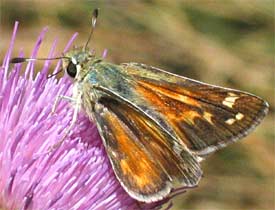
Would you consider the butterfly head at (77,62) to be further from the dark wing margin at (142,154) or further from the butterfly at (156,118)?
the dark wing margin at (142,154)

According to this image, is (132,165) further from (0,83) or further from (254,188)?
(254,188)

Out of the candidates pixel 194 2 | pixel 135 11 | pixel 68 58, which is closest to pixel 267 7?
pixel 194 2

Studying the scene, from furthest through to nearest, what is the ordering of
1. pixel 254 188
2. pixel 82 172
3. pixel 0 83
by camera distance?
1. pixel 254 188
2. pixel 0 83
3. pixel 82 172

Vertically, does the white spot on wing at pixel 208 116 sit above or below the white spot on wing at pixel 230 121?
above

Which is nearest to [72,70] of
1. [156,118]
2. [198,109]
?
[156,118]

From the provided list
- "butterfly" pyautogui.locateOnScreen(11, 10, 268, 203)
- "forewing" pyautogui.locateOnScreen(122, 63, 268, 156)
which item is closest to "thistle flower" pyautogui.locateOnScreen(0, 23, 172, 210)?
"butterfly" pyautogui.locateOnScreen(11, 10, 268, 203)

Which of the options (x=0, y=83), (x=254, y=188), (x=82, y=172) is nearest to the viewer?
(x=82, y=172)

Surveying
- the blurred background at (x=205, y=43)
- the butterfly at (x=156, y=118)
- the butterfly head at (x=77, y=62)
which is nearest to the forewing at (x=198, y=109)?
the butterfly at (x=156, y=118)
